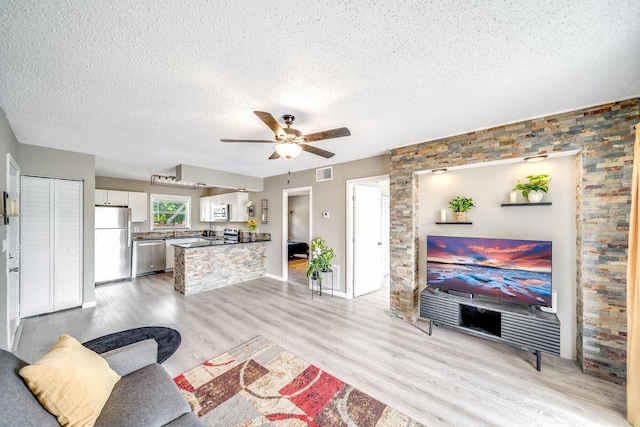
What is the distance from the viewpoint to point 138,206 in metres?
6.16

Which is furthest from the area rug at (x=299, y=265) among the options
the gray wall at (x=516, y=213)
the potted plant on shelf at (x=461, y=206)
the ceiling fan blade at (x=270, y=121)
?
the ceiling fan blade at (x=270, y=121)

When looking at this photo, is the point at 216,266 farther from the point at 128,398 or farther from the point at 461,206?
the point at 461,206

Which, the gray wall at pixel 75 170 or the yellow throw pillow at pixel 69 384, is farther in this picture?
the gray wall at pixel 75 170

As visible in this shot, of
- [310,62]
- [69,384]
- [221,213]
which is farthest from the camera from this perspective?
[221,213]

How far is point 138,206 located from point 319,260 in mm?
5129

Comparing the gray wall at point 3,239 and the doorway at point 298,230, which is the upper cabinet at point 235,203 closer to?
the doorway at point 298,230

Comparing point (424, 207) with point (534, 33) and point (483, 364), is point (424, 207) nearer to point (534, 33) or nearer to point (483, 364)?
point (483, 364)

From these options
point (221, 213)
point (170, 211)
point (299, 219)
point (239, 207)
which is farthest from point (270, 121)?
point (299, 219)

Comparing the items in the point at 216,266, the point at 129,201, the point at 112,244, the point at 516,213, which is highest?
the point at 129,201

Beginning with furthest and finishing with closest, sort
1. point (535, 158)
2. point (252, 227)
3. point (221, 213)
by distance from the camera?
point (221, 213)
point (252, 227)
point (535, 158)

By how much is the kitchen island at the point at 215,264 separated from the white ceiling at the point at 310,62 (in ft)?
8.71

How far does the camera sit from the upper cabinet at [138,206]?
19.8 feet

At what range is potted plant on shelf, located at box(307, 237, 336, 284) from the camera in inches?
176

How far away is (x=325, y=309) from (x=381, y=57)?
3.49 metres
